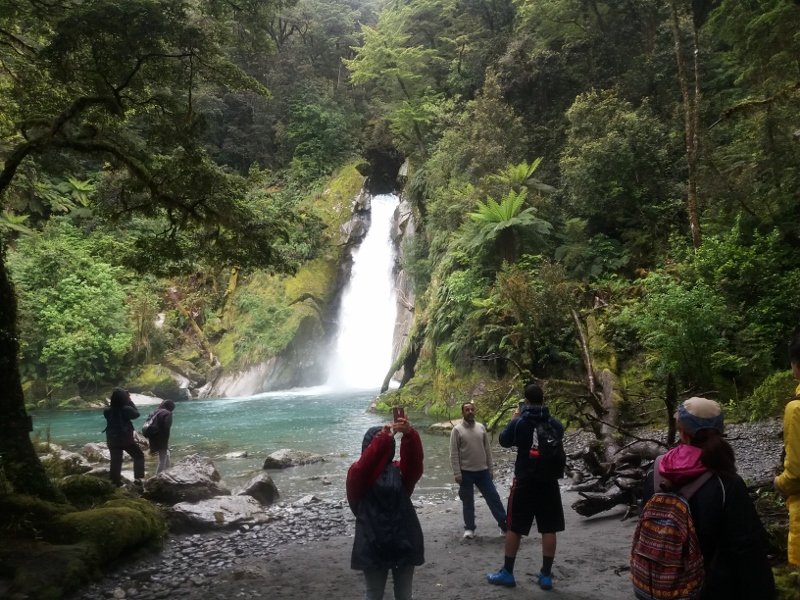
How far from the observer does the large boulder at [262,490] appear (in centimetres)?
885

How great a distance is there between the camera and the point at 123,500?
7020 mm

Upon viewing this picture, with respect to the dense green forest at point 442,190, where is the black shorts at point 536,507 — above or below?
below

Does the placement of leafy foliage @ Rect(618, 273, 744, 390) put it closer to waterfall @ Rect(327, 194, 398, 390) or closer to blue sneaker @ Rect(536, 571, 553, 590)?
blue sneaker @ Rect(536, 571, 553, 590)

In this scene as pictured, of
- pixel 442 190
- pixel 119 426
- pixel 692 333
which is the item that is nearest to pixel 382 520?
pixel 119 426

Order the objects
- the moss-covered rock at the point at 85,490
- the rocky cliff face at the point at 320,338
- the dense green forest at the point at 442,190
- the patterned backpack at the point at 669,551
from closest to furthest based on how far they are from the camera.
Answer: the patterned backpack at the point at 669,551 → the dense green forest at the point at 442,190 → the moss-covered rock at the point at 85,490 → the rocky cliff face at the point at 320,338

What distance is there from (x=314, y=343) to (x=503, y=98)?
584 inches

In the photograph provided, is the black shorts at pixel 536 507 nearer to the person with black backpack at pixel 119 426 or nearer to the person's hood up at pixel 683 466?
the person's hood up at pixel 683 466

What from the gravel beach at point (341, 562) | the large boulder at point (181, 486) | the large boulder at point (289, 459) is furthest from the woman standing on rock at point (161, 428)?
the gravel beach at point (341, 562)

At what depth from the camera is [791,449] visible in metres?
2.71

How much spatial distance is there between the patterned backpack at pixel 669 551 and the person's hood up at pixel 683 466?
3cm

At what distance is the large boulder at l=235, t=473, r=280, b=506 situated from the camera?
885cm

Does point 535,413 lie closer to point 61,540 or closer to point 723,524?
point 723,524

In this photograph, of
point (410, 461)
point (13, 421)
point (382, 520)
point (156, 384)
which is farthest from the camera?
point (156, 384)

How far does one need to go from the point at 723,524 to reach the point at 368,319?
2665 cm
